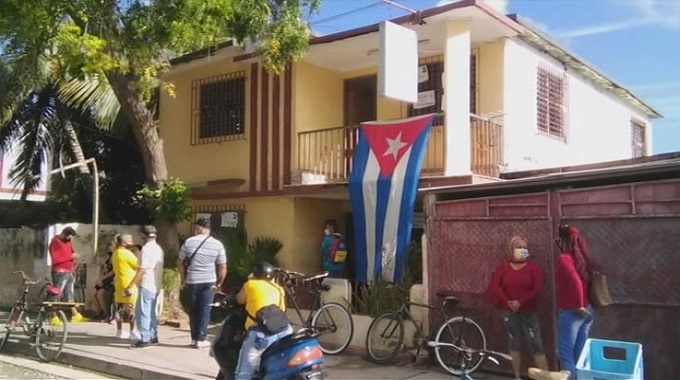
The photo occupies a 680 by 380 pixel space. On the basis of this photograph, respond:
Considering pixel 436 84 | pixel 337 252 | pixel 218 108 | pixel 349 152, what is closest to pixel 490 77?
pixel 436 84

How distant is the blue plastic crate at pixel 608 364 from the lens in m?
5.29

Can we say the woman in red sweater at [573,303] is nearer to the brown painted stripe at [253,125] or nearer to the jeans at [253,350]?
the jeans at [253,350]

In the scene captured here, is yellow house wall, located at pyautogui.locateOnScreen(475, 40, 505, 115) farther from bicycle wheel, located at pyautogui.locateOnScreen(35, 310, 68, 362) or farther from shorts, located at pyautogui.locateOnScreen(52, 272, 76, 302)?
shorts, located at pyautogui.locateOnScreen(52, 272, 76, 302)

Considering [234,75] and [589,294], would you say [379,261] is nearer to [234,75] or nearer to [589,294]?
[589,294]

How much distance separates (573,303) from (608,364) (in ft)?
4.47

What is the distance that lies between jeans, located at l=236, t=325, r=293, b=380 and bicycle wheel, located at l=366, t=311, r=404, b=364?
322cm

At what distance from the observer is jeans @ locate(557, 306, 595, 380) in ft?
23.6

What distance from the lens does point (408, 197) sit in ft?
33.5

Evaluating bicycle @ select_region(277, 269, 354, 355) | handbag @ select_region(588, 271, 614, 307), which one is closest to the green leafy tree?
bicycle @ select_region(277, 269, 354, 355)

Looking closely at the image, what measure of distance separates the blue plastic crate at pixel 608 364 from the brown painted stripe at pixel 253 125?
940cm

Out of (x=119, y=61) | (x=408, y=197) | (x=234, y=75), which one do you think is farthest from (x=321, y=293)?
(x=234, y=75)

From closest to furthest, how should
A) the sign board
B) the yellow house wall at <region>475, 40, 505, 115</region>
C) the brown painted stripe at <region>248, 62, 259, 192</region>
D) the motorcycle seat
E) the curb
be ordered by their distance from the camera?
the motorcycle seat → the curb → the sign board → the yellow house wall at <region>475, 40, 505, 115</region> → the brown painted stripe at <region>248, 62, 259, 192</region>

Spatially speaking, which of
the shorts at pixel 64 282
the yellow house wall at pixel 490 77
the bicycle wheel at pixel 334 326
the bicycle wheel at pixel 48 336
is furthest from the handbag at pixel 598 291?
the shorts at pixel 64 282

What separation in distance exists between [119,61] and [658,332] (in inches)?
326
